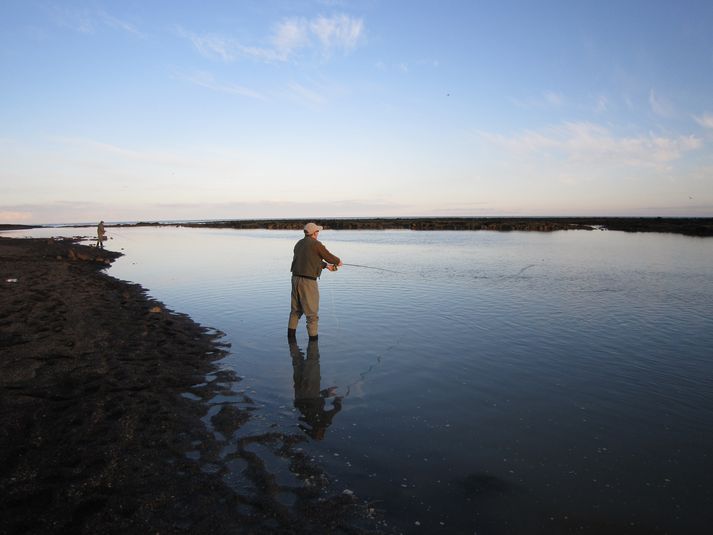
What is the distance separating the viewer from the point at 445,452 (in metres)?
4.92

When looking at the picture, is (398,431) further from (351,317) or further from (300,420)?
(351,317)

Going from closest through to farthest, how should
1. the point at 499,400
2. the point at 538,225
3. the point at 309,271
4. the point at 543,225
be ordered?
the point at 499,400, the point at 309,271, the point at 543,225, the point at 538,225

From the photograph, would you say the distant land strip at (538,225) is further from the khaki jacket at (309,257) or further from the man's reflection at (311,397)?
the man's reflection at (311,397)

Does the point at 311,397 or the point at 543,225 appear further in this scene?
the point at 543,225

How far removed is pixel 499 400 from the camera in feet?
20.8

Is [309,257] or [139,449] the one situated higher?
[309,257]

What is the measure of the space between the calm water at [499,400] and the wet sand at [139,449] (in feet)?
1.31

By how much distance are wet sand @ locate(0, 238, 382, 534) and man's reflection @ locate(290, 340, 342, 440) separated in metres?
0.39

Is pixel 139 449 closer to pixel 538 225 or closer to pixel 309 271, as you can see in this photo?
pixel 309 271

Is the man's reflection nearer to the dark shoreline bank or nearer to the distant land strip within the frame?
the dark shoreline bank

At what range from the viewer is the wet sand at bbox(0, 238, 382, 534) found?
363cm

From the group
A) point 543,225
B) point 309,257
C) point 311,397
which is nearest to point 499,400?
point 311,397

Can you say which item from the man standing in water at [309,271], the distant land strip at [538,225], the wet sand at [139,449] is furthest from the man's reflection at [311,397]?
the distant land strip at [538,225]

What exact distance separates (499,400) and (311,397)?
8.66 feet
